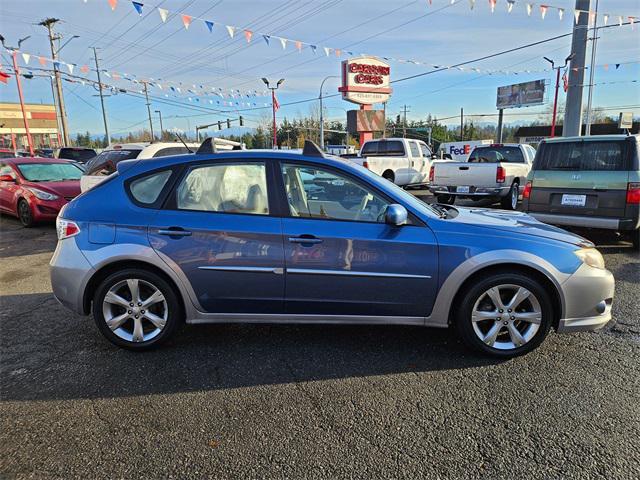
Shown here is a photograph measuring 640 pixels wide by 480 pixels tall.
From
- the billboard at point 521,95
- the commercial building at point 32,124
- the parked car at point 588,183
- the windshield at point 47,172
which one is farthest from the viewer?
the commercial building at point 32,124

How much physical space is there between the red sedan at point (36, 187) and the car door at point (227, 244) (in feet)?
22.1

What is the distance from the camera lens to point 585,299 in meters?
3.26

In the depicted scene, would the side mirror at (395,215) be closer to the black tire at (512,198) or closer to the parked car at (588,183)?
the parked car at (588,183)

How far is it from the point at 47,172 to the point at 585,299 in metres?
10.6

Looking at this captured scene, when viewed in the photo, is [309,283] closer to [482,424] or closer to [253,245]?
[253,245]

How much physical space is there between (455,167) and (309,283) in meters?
8.70

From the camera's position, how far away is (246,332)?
12.8 feet

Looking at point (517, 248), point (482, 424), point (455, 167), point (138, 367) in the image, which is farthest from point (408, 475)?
point (455, 167)

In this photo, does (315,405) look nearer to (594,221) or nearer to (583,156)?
(594,221)

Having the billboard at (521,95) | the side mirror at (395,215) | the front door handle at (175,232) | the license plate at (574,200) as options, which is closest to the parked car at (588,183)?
the license plate at (574,200)

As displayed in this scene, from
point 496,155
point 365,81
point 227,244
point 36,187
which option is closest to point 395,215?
point 227,244

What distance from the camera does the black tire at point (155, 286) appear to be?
3.41 metres

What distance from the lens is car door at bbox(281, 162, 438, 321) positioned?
326cm

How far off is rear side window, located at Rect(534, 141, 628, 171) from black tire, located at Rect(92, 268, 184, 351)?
6.18 meters
